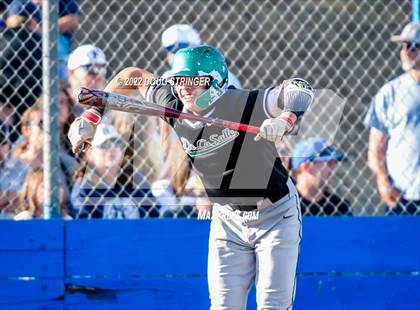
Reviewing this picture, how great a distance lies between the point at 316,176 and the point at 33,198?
80.2 inches

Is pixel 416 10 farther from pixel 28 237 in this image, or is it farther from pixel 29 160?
pixel 28 237

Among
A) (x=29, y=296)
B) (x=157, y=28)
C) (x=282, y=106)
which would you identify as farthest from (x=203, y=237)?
(x=157, y=28)

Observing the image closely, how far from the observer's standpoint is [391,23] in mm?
8414

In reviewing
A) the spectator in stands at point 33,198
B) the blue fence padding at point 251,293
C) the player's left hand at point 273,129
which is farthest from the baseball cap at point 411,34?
the spectator in stands at point 33,198

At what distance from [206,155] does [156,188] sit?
1500 millimetres

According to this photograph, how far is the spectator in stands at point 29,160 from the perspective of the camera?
21.6 ft

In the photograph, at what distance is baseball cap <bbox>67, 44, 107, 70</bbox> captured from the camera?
661 centimetres

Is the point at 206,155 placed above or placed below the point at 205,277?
above

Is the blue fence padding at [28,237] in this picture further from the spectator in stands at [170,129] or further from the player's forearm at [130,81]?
the player's forearm at [130,81]

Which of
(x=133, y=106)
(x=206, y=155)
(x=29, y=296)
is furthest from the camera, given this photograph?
(x=29, y=296)

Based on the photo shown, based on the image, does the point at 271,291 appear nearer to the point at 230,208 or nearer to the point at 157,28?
the point at 230,208

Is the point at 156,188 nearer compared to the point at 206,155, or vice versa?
the point at 206,155

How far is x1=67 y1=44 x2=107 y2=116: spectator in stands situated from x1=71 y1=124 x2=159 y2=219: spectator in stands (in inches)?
11.9

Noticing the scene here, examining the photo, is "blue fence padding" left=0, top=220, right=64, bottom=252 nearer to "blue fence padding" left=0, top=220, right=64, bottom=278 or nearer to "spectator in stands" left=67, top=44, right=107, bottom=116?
"blue fence padding" left=0, top=220, right=64, bottom=278
